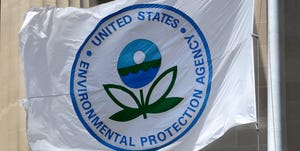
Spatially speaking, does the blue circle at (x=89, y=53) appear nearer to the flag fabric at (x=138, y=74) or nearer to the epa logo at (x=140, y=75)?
the flag fabric at (x=138, y=74)

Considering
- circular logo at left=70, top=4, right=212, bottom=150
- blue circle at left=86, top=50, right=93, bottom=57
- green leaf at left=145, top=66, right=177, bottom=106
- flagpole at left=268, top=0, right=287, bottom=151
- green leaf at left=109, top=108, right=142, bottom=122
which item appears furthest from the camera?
blue circle at left=86, top=50, right=93, bottom=57

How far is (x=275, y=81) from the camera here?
10750mm

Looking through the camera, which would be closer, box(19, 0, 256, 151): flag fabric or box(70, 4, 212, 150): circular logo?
box(19, 0, 256, 151): flag fabric

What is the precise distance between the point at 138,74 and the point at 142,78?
8 centimetres

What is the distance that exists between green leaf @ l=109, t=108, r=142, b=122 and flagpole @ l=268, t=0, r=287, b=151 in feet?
6.02

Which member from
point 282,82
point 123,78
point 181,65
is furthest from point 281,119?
point 123,78

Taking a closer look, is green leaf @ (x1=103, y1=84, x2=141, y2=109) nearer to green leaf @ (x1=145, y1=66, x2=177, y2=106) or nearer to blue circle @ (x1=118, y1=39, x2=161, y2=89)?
blue circle @ (x1=118, y1=39, x2=161, y2=89)

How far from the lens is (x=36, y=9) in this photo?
12.0m

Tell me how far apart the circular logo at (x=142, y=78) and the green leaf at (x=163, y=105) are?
14 millimetres

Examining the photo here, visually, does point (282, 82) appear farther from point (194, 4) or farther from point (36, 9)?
point (36, 9)

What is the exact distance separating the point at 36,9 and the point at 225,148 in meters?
3.50

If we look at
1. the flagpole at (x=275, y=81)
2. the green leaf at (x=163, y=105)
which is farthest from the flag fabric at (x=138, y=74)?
the flagpole at (x=275, y=81)

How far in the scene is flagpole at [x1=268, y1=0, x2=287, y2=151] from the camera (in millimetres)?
10664

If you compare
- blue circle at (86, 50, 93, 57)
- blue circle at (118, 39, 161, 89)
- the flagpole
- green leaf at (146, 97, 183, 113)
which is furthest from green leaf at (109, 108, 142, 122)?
the flagpole
